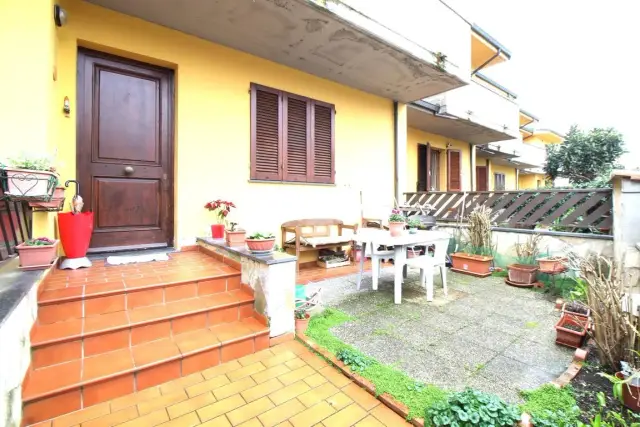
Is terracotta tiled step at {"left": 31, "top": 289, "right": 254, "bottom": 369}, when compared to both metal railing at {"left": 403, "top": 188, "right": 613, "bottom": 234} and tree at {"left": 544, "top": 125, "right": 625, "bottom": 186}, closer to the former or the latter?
metal railing at {"left": 403, "top": 188, "right": 613, "bottom": 234}

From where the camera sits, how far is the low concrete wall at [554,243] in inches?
171

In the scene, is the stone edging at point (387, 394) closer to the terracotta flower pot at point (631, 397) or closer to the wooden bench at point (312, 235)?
the terracotta flower pot at point (631, 397)

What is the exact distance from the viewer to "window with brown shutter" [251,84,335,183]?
15.5 feet

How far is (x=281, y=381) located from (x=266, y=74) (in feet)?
14.8

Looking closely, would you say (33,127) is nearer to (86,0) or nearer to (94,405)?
(86,0)

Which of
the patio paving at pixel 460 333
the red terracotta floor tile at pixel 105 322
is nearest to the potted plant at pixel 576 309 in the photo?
the patio paving at pixel 460 333

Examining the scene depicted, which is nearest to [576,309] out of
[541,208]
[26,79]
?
[541,208]

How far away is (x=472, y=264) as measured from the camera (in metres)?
5.08

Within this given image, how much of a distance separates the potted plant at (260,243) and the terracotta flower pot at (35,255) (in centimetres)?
155

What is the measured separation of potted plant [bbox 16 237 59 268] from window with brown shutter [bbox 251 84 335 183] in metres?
2.75

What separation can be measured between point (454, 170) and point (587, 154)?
7.88m

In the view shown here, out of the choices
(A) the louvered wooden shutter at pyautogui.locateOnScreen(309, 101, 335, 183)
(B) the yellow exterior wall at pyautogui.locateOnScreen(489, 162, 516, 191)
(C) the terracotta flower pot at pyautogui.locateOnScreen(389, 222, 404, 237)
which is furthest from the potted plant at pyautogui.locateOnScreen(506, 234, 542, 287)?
(B) the yellow exterior wall at pyautogui.locateOnScreen(489, 162, 516, 191)

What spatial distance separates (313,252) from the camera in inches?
210

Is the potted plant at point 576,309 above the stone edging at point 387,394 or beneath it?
above
